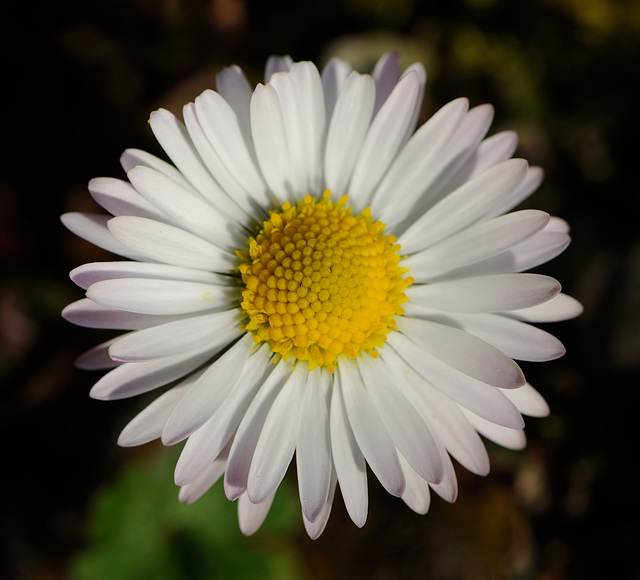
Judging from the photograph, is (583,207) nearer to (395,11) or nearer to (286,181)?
(395,11)

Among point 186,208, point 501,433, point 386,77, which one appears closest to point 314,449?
point 501,433

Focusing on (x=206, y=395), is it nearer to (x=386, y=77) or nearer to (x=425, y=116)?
(x=386, y=77)

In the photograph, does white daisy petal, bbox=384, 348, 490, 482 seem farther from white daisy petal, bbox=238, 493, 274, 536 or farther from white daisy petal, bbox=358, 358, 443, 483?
white daisy petal, bbox=238, 493, 274, 536

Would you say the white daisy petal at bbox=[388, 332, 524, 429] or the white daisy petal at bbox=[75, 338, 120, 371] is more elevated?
the white daisy petal at bbox=[75, 338, 120, 371]

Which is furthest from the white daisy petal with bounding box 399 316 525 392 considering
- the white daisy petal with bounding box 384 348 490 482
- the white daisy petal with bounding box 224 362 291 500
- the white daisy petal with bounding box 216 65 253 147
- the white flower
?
the white daisy petal with bounding box 216 65 253 147

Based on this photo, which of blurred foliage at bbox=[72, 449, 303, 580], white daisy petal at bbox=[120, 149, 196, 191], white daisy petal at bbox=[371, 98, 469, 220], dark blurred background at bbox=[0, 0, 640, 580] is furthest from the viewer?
dark blurred background at bbox=[0, 0, 640, 580]
